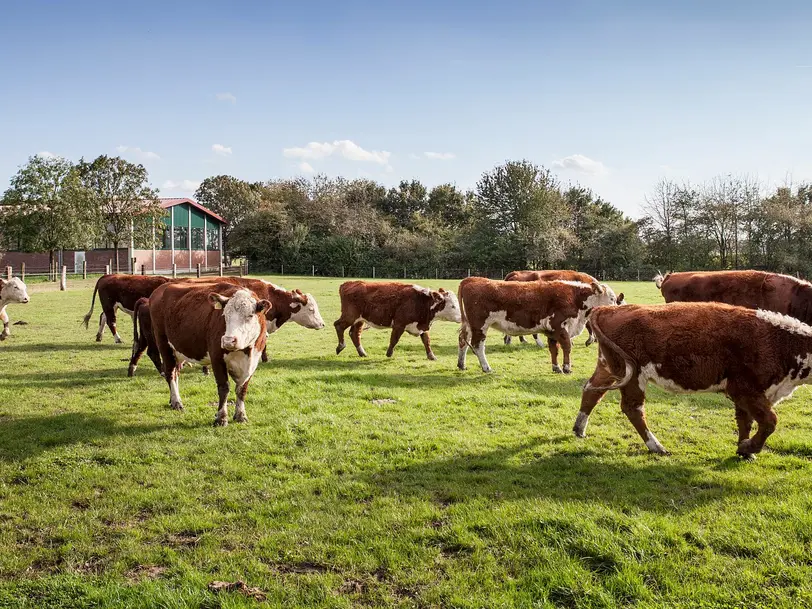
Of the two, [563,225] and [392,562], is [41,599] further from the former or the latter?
[563,225]

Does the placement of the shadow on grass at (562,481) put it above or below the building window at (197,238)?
below

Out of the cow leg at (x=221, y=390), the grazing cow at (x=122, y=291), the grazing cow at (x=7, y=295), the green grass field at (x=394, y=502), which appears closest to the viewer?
the green grass field at (x=394, y=502)

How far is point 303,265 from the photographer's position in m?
56.7

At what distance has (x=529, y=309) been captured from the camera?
1130 cm

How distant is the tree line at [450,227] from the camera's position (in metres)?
42.2

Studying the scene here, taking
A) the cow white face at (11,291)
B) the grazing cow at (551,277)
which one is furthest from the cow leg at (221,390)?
the cow white face at (11,291)

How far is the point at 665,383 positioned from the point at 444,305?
25.5 feet

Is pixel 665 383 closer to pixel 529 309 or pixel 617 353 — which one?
pixel 617 353

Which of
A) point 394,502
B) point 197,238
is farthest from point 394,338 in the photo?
point 197,238

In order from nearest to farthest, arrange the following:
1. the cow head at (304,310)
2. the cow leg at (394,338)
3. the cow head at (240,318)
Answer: the cow head at (240,318) < the cow head at (304,310) < the cow leg at (394,338)

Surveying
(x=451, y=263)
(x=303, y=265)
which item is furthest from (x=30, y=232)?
(x=451, y=263)

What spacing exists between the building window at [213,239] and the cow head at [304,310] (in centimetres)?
4891

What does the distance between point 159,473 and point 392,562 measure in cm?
298

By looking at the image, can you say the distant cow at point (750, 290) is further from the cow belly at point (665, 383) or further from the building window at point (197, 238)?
the building window at point (197, 238)
